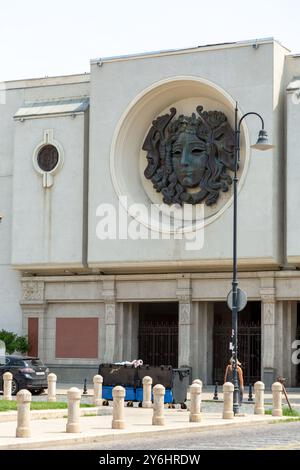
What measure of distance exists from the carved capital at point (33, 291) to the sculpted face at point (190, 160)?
848 centimetres

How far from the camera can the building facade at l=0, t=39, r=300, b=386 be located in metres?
A: 46.1

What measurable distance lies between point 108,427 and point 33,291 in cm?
2704

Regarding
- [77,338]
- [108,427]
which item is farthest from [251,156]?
[108,427]

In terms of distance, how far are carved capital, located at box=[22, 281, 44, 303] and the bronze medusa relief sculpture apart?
7315 millimetres

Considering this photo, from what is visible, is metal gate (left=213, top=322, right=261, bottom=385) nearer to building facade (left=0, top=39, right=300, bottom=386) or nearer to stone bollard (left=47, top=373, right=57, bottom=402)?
building facade (left=0, top=39, right=300, bottom=386)

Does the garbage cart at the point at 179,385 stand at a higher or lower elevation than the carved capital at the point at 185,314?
lower

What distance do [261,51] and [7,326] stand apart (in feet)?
56.6

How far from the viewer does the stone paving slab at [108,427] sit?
21.9 metres

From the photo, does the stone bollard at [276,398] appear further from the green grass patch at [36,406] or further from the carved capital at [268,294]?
the carved capital at [268,294]

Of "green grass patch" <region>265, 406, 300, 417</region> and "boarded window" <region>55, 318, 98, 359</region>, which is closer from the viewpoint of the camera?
"green grass patch" <region>265, 406, 300, 417</region>

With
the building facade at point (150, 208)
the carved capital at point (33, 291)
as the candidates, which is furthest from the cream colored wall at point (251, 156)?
the carved capital at point (33, 291)

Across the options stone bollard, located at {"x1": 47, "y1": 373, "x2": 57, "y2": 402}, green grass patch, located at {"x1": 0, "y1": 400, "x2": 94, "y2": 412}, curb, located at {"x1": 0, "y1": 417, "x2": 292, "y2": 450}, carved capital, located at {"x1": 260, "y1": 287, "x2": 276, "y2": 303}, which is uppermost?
carved capital, located at {"x1": 260, "y1": 287, "x2": 276, "y2": 303}

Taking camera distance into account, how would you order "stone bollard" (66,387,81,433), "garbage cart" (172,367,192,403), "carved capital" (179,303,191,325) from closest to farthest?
"stone bollard" (66,387,81,433), "garbage cart" (172,367,192,403), "carved capital" (179,303,191,325)

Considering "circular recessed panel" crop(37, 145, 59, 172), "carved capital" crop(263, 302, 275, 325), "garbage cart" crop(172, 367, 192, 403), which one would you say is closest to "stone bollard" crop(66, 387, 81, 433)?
"garbage cart" crop(172, 367, 192, 403)
